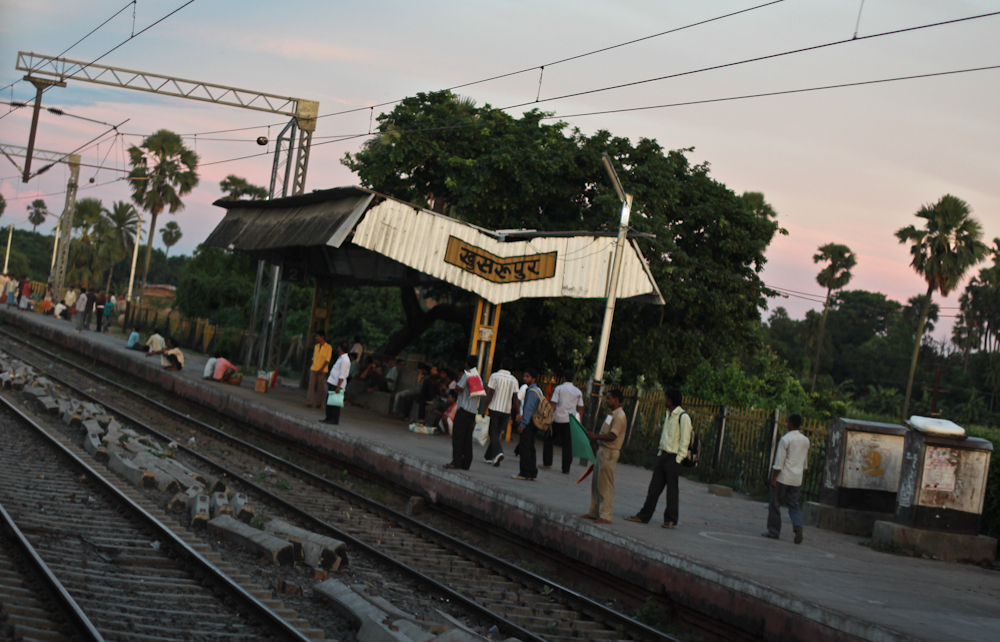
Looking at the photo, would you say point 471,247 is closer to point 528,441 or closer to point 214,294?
point 528,441

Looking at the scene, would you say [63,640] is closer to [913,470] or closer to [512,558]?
[512,558]

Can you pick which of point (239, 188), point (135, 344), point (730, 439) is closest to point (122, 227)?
point (239, 188)

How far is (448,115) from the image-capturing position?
26.0m

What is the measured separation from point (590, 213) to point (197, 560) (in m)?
18.3

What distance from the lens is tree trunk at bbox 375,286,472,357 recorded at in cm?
2572

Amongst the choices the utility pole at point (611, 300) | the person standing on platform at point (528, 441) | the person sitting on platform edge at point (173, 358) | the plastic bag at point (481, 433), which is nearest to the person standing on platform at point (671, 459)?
the person standing on platform at point (528, 441)

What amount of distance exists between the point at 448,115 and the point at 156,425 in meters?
13.3

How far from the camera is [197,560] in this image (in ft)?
24.0

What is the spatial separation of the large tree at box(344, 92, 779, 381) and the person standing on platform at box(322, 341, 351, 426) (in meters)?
7.25

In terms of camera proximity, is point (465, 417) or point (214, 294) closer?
point (465, 417)

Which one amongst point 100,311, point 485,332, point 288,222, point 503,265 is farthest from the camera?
point 100,311

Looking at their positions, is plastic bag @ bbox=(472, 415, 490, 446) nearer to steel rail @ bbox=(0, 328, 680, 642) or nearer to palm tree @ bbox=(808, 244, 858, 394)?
steel rail @ bbox=(0, 328, 680, 642)

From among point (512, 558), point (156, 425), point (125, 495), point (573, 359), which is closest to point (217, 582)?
point (125, 495)

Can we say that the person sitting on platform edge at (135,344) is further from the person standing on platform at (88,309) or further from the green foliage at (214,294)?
the green foliage at (214,294)
